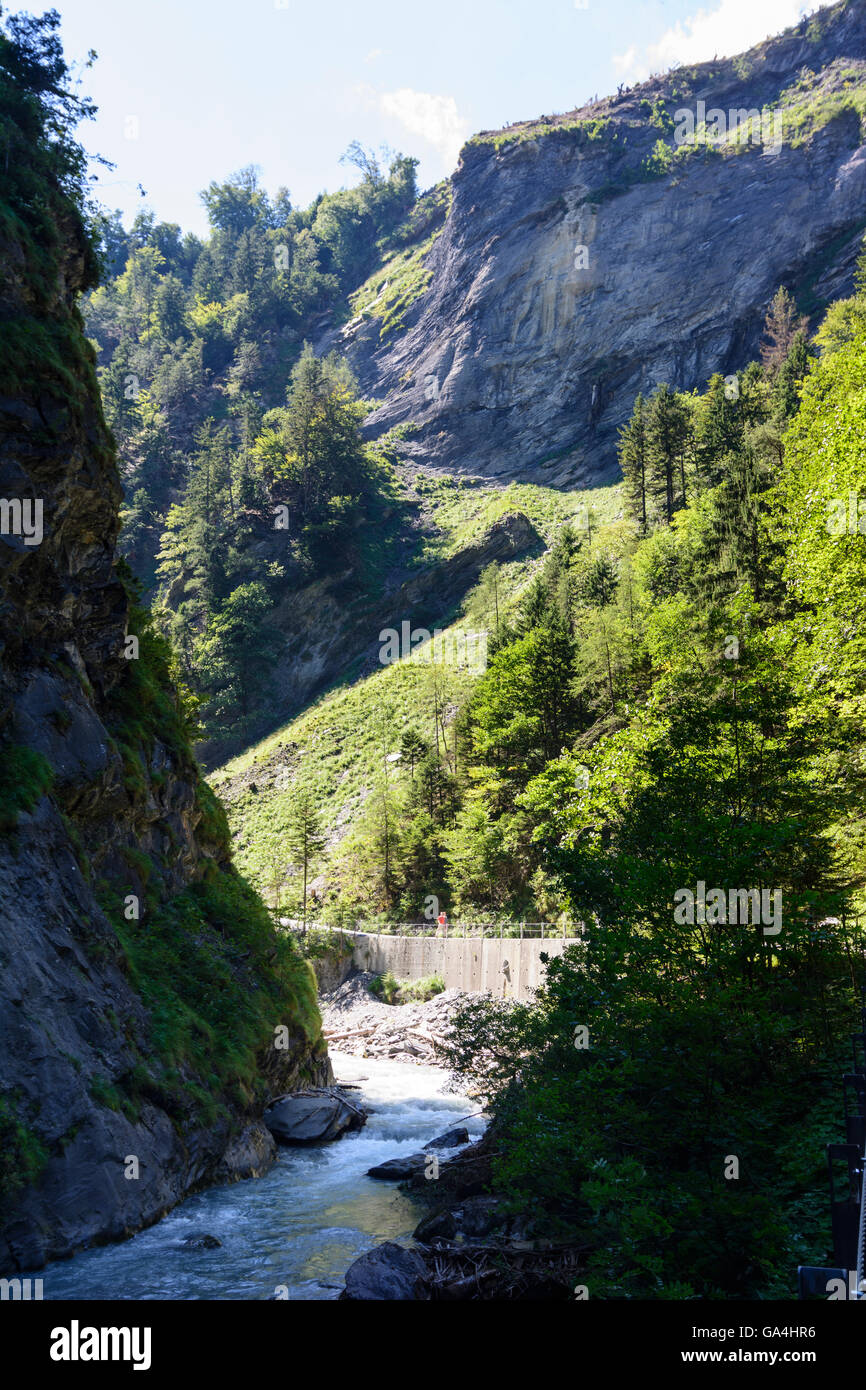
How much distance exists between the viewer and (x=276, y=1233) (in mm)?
13617

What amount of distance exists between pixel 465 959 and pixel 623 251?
89.2 metres

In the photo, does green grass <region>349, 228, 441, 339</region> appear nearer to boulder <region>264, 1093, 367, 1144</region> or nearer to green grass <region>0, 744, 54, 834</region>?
boulder <region>264, 1093, 367, 1144</region>

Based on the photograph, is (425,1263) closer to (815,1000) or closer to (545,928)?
(815,1000)

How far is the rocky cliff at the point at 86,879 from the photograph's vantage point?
39.4 ft

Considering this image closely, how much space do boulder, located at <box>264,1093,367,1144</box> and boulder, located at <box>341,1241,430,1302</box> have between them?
948 centimetres

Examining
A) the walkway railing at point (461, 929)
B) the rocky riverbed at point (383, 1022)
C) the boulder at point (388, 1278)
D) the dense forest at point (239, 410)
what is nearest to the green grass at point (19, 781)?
the boulder at point (388, 1278)

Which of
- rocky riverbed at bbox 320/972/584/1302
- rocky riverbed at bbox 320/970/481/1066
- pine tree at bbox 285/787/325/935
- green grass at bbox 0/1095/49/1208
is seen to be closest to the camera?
rocky riverbed at bbox 320/972/584/1302

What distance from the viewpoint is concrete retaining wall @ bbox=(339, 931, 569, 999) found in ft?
105

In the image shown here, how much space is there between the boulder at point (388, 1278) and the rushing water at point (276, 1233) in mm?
670

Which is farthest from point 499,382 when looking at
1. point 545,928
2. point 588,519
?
point 545,928

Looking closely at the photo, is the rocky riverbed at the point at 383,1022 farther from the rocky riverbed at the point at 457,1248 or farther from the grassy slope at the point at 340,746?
the grassy slope at the point at 340,746

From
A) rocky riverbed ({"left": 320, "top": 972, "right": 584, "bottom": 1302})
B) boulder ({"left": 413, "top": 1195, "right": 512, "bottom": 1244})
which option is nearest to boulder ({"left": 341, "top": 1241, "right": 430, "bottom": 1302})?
rocky riverbed ({"left": 320, "top": 972, "right": 584, "bottom": 1302})

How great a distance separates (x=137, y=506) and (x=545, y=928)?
83.4 metres

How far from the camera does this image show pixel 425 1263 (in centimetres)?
1105
